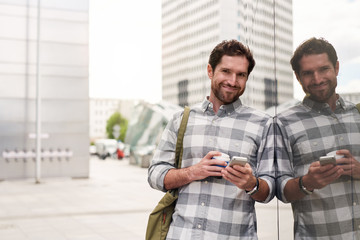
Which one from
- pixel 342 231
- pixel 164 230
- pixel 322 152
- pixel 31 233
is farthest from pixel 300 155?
pixel 31 233

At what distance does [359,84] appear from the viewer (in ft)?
5.95

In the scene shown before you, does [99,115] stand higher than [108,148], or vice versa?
[99,115]

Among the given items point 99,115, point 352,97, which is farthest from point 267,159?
point 99,115

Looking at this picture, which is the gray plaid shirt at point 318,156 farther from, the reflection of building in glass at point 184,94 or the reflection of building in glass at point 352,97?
the reflection of building in glass at point 184,94

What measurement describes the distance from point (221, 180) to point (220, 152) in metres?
0.14

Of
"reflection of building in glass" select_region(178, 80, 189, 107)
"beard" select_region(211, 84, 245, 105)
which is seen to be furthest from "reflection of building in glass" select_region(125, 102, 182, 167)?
"beard" select_region(211, 84, 245, 105)

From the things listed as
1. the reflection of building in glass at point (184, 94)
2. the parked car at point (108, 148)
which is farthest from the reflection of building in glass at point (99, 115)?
the reflection of building in glass at point (184, 94)

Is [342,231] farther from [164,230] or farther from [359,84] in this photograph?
[164,230]

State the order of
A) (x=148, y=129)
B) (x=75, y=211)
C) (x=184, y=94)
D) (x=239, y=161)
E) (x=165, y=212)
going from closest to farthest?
(x=239, y=161) → (x=165, y=212) → (x=75, y=211) → (x=184, y=94) → (x=148, y=129)

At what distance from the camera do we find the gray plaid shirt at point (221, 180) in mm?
1909

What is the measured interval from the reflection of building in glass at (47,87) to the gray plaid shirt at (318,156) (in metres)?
16.2

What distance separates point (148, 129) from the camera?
84.1ft

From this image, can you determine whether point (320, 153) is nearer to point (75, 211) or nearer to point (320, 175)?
point (320, 175)

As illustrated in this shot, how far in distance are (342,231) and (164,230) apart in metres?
0.72
